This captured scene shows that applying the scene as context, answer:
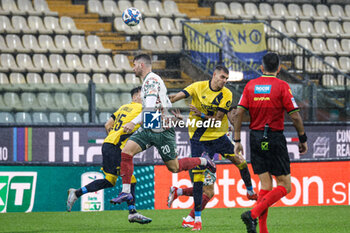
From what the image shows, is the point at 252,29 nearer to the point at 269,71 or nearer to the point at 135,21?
the point at 135,21

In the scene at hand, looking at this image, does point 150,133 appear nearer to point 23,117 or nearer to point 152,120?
point 152,120

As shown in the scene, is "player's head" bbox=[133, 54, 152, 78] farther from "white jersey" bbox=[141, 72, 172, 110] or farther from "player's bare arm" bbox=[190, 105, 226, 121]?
"player's bare arm" bbox=[190, 105, 226, 121]

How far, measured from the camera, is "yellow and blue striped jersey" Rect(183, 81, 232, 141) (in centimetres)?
968

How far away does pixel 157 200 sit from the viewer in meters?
12.2

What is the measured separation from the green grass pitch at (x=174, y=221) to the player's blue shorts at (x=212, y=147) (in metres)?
1.02

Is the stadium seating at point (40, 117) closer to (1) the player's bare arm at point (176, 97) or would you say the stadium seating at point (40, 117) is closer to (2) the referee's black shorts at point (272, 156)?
(1) the player's bare arm at point (176, 97)

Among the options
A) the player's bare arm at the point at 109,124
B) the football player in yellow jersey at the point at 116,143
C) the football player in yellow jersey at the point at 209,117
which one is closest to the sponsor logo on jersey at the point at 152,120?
the football player in yellow jersey at the point at 209,117

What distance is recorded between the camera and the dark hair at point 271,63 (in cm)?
739

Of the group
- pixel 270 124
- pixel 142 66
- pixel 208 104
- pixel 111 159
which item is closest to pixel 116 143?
pixel 111 159

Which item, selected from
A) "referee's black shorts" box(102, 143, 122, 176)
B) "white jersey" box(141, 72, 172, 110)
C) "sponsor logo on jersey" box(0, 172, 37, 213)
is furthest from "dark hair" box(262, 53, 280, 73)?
"sponsor logo on jersey" box(0, 172, 37, 213)

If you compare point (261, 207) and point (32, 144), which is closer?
point (261, 207)

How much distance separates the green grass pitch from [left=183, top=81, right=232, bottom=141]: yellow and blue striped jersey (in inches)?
50.2

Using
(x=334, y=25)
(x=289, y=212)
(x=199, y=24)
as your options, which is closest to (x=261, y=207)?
(x=289, y=212)

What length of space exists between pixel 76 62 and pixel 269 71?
10950 mm
